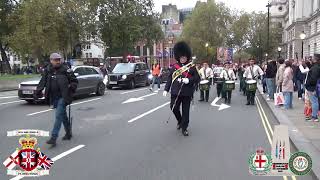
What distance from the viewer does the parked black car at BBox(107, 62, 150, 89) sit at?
2506 cm

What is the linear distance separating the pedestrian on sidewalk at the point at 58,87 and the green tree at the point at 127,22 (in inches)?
1391

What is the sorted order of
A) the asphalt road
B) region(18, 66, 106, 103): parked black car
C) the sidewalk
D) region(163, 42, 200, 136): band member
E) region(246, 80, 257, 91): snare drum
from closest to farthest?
the asphalt road → the sidewalk → region(163, 42, 200, 136): band member → region(246, 80, 257, 91): snare drum → region(18, 66, 106, 103): parked black car

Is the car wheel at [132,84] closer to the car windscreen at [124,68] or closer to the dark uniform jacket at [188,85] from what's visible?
the car windscreen at [124,68]

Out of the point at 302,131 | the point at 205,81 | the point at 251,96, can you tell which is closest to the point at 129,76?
the point at 205,81

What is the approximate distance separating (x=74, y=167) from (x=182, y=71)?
373 centimetres

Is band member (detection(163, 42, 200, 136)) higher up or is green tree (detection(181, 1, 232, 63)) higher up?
green tree (detection(181, 1, 232, 63))

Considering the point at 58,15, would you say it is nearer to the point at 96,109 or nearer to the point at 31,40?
the point at 31,40

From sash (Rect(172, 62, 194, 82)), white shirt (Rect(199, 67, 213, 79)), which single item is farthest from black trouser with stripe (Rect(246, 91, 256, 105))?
sash (Rect(172, 62, 194, 82))

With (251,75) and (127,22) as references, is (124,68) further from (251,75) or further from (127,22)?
(127,22)

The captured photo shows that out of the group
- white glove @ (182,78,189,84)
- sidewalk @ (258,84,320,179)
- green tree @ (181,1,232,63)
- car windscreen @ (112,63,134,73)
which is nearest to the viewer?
sidewalk @ (258,84,320,179)

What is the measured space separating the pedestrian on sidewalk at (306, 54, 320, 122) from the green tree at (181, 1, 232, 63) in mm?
70613

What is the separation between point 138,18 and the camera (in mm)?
44562

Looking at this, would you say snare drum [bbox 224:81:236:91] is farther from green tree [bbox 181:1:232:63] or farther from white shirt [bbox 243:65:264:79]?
green tree [bbox 181:1:232:63]

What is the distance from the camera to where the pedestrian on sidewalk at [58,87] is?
8.11 m
